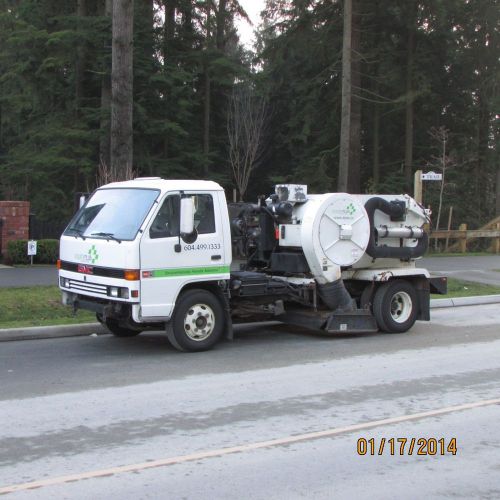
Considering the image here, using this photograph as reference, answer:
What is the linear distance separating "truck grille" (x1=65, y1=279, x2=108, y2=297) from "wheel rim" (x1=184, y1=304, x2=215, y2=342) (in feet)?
3.85

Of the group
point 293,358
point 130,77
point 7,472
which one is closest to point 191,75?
point 130,77

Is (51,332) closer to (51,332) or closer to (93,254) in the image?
(51,332)

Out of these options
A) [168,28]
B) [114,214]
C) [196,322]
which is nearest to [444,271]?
[196,322]

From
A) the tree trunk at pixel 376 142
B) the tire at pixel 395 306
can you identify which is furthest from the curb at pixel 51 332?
the tree trunk at pixel 376 142

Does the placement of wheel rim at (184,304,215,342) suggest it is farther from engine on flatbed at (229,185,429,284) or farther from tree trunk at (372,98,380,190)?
tree trunk at (372,98,380,190)

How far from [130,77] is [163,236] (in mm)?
8237

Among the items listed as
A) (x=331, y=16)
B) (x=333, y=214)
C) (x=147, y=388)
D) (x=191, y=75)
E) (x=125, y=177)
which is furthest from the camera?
(x=331, y=16)

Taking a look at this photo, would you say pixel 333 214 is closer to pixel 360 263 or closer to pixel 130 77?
pixel 360 263

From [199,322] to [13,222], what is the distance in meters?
11.2

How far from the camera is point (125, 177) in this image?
51.5 feet

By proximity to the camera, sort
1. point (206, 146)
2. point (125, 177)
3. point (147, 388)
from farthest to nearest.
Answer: point (206, 146) → point (125, 177) → point (147, 388)

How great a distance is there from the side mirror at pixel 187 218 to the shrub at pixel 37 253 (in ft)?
32.8

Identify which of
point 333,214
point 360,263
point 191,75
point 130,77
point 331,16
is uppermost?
point 331,16

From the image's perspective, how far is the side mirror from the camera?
8711mm
